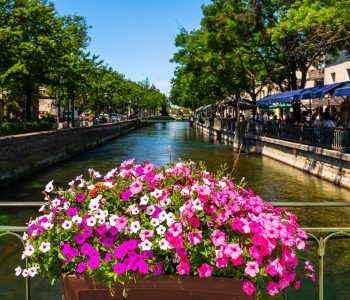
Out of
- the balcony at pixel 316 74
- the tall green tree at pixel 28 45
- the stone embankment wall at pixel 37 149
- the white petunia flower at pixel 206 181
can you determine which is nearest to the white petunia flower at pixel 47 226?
the white petunia flower at pixel 206 181

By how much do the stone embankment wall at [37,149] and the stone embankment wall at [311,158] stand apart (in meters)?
13.7

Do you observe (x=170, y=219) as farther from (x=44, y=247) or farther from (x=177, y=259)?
(x=44, y=247)

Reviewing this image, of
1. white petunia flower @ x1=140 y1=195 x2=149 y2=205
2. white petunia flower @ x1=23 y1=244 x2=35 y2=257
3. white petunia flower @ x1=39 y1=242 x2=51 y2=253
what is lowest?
white petunia flower @ x1=23 y1=244 x2=35 y2=257

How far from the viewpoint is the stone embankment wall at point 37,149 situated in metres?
19.3

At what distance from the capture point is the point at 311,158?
21703 millimetres

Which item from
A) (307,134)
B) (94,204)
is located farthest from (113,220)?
(307,134)

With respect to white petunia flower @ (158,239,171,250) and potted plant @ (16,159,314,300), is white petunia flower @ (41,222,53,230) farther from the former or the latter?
white petunia flower @ (158,239,171,250)

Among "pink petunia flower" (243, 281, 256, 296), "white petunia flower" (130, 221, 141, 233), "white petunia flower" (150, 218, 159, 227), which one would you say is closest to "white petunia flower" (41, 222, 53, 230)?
"white petunia flower" (130, 221, 141, 233)

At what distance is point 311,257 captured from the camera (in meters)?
10.0

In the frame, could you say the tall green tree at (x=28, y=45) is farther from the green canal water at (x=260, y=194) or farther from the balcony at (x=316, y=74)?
the balcony at (x=316, y=74)

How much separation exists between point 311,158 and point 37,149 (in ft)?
46.8

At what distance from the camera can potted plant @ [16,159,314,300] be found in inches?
110

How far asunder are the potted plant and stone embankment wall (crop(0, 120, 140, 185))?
16783 mm

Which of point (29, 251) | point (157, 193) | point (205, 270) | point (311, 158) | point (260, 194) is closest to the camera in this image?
point (205, 270)
